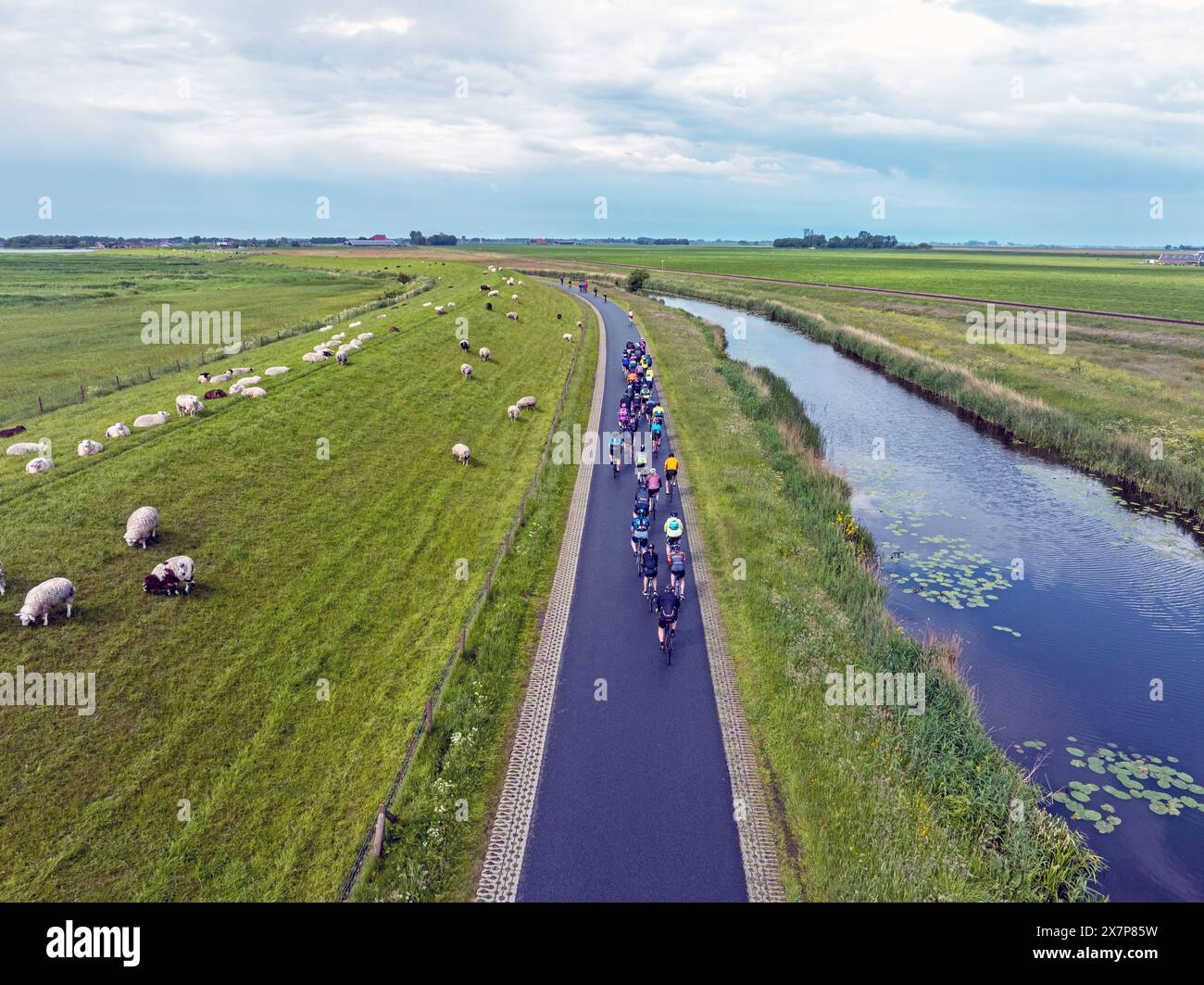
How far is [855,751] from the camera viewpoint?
590 inches

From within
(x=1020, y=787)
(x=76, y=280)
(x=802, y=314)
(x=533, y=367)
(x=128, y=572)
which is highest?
(x=76, y=280)

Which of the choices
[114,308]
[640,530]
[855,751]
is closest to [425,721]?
[640,530]

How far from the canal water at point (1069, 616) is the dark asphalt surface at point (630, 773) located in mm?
8799

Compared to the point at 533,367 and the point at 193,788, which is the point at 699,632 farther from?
the point at 533,367

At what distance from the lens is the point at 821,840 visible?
40.9ft

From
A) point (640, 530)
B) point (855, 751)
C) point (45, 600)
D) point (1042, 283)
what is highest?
point (1042, 283)

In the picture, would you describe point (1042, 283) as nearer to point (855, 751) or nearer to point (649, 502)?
point (649, 502)

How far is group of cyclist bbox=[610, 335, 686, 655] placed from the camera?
19.4 meters

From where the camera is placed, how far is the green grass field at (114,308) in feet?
155

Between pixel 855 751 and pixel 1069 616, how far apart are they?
14.3 m

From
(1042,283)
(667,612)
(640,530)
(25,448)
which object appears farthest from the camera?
(1042,283)

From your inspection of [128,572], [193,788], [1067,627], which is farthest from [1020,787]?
[128,572]

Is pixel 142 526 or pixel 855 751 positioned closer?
pixel 855 751

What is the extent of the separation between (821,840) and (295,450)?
28137 mm
